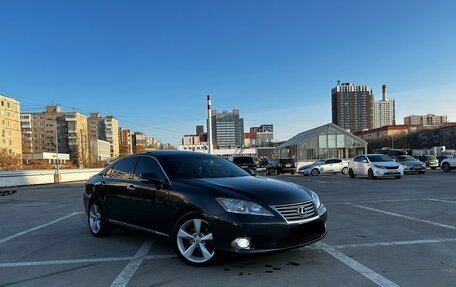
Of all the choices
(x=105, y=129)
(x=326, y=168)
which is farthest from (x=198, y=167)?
(x=105, y=129)

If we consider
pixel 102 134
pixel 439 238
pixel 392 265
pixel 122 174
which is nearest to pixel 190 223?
pixel 122 174

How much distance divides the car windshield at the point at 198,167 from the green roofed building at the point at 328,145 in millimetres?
39712

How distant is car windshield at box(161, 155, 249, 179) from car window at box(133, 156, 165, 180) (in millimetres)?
136

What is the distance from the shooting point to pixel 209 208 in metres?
5.02

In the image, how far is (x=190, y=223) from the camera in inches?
209

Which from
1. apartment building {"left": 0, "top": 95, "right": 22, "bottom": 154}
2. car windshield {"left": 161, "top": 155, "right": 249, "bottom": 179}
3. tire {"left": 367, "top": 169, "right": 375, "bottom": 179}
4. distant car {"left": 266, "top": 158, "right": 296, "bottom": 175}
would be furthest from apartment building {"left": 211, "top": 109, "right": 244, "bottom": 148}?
car windshield {"left": 161, "top": 155, "right": 249, "bottom": 179}

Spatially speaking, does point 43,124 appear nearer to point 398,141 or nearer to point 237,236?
point 398,141

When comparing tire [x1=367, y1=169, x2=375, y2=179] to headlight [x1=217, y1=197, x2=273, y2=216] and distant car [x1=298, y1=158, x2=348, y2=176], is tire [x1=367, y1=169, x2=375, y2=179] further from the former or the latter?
headlight [x1=217, y1=197, x2=273, y2=216]

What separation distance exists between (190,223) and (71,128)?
5396 inches

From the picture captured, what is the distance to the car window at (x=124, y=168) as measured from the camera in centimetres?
688

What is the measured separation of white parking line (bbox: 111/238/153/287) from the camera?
4645mm

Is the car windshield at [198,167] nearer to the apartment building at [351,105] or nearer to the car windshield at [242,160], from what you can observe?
the car windshield at [242,160]

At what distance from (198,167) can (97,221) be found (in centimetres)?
246

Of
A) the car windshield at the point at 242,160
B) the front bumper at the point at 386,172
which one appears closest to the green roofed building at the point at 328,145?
the car windshield at the point at 242,160
